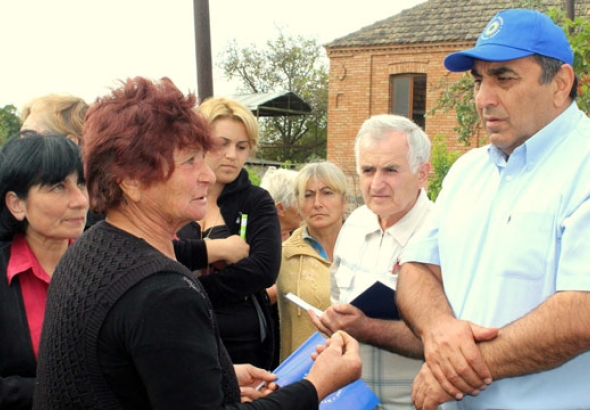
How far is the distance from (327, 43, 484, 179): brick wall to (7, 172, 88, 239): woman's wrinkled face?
16.7 m

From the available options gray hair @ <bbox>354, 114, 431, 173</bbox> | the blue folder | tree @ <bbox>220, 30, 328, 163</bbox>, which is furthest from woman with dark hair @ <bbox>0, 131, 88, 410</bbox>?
tree @ <bbox>220, 30, 328, 163</bbox>

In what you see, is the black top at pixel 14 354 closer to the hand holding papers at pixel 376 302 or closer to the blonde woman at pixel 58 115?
the hand holding papers at pixel 376 302

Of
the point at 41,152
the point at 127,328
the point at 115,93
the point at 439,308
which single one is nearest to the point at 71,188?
the point at 41,152

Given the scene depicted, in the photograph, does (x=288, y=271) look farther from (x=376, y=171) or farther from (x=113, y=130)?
(x=113, y=130)

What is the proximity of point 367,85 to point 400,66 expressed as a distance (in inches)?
48.4

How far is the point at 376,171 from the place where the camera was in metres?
3.08

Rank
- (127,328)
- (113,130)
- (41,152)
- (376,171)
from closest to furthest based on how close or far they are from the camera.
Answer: (127,328) → (113,130) → (41,152) → (376,171)

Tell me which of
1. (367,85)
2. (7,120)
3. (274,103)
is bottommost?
(7,120)

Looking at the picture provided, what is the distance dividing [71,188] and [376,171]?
55.2 inches

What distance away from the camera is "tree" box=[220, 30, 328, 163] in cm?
3091

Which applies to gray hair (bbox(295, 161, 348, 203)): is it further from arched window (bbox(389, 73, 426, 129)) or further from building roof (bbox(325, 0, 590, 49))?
arched window (bbox(389, 73, 426, 129))

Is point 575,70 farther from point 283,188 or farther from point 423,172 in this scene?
point 423,172

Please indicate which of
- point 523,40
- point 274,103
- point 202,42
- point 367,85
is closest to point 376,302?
point 523,40

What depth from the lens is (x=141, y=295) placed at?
158 cm
